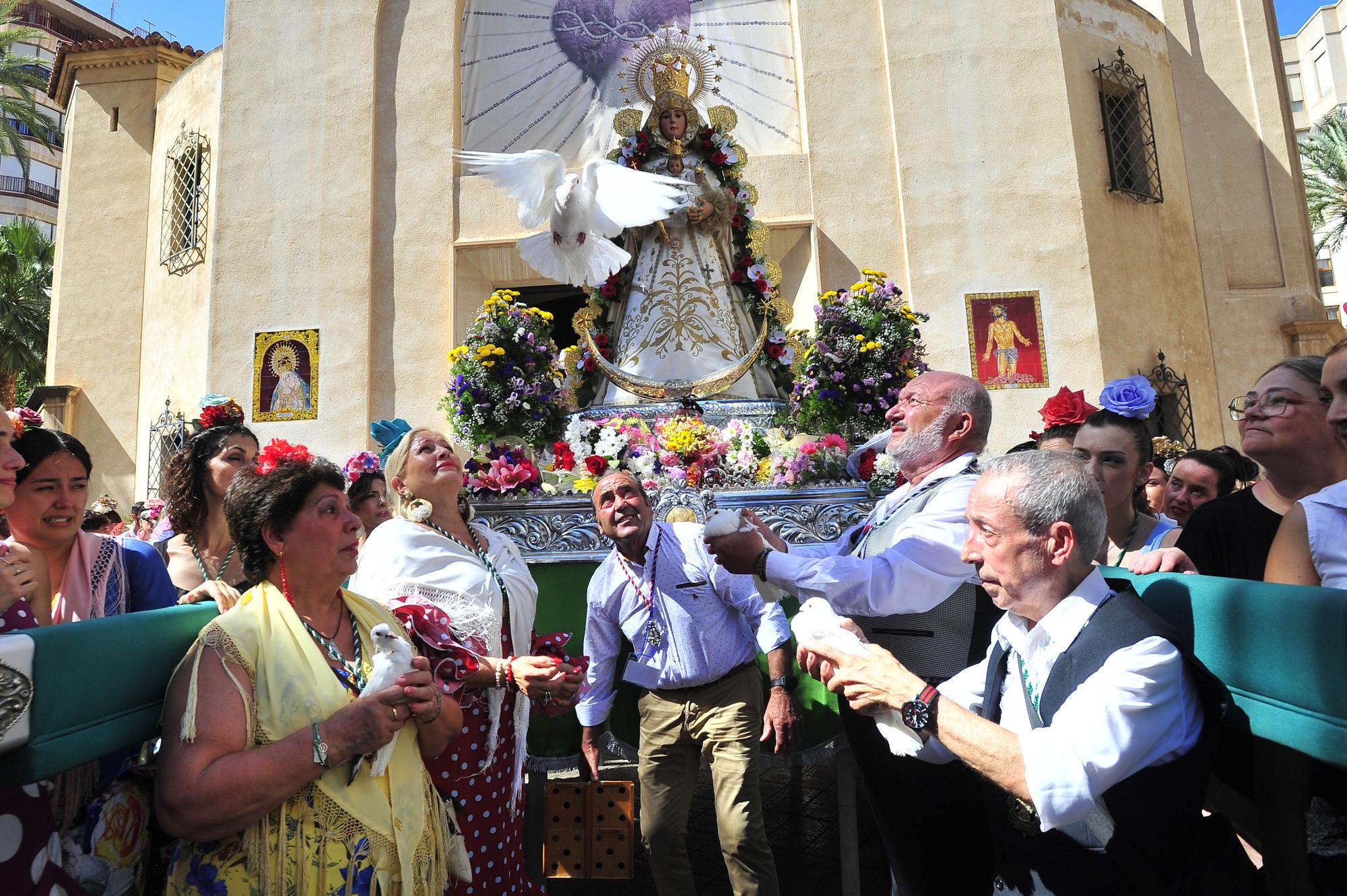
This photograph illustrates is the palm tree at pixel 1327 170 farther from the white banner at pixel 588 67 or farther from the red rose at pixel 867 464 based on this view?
the red rose at pixel 867 464

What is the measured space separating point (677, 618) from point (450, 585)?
40.3 inches

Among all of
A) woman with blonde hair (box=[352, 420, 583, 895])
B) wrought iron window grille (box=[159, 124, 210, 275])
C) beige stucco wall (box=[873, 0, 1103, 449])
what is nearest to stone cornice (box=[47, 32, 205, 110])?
wrought iron window grille (box=[159, 124, 210, 275])

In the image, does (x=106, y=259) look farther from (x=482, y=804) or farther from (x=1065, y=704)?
(x=1065, y=704)

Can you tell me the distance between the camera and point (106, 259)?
13406 mm

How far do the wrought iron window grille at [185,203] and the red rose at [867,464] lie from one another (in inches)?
407


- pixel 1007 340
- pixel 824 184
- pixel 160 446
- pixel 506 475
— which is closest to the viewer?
pixel 506 475

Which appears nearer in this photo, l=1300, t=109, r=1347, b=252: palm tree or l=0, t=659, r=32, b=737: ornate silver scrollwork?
l=0, t=659, r=32, b=737: ornate silver scrollwork

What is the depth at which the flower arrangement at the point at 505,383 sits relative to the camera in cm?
574

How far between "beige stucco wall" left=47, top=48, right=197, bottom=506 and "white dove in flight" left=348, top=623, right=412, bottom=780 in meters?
12.7

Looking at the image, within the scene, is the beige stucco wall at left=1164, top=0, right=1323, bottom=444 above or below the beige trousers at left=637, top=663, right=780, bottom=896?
above

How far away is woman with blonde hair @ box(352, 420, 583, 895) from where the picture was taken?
8.75ft

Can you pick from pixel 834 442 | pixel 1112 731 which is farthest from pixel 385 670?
pixel 834 442

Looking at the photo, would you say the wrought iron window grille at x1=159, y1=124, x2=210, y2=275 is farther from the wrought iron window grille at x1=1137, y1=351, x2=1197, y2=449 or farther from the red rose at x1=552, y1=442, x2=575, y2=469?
the wrought iron window grille at x1=1137, y1=351, x2=1197, y2=449

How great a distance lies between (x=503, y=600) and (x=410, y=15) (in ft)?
33.9
